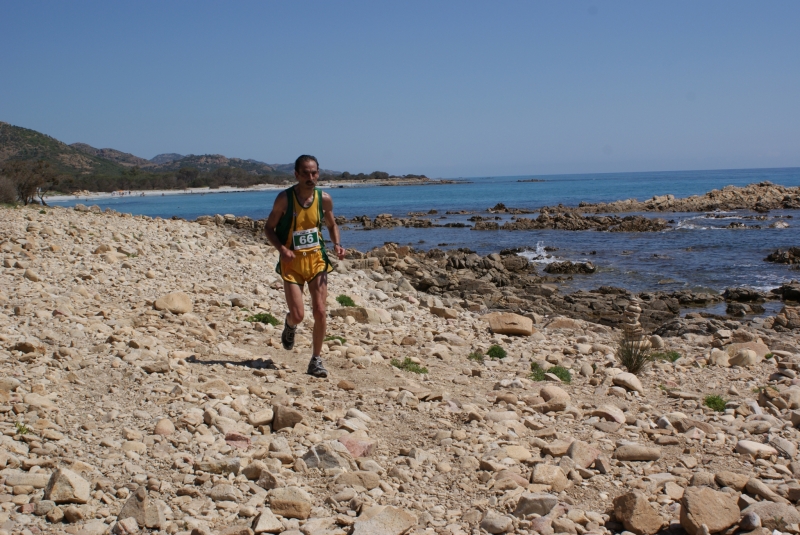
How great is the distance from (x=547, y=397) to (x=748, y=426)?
5.41 feet

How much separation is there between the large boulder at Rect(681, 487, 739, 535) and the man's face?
3754 mm

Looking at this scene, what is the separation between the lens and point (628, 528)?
366cm

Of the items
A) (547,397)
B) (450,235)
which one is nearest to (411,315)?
(547,397)

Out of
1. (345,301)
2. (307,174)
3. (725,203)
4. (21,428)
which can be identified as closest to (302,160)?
(307,174)

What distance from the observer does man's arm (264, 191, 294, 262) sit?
228 inches

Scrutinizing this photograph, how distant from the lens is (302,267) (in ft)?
19.7

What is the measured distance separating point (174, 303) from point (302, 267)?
279cm

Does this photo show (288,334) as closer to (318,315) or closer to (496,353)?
(318,315)

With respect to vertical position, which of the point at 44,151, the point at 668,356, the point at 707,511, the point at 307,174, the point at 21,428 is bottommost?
the point at 668,356

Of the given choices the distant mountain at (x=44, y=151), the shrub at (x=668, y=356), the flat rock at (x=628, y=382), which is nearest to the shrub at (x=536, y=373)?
the flat rock at (x=628, y=382)

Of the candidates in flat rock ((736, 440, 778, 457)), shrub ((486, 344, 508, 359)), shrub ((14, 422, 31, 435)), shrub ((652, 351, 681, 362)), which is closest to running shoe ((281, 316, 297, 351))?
shrub ((14, 422, 31, 435))

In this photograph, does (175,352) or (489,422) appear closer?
(489,422)

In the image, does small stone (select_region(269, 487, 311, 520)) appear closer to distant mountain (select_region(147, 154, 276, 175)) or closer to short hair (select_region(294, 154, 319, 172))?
short hair (select_region(294, 154, 319, 172))

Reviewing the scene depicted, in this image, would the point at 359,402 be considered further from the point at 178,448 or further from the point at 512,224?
the point at 512,224
